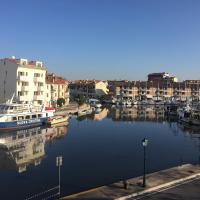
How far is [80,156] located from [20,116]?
26731mm

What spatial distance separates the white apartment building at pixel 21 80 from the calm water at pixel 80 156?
20.9 meters

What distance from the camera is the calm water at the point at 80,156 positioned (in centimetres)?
3012

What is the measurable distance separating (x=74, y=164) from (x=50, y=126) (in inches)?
1301

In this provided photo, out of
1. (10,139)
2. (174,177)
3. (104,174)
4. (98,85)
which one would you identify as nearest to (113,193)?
(174,177)

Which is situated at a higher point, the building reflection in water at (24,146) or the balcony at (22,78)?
the balcony at (22,78)

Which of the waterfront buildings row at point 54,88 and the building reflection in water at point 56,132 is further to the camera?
the waterfront buildings row at point 54,88

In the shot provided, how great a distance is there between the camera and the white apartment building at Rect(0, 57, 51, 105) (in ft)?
272

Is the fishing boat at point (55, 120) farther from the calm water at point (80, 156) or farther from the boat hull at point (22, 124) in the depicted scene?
the calm water at point (80, 156)

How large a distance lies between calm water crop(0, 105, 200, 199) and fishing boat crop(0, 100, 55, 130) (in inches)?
110

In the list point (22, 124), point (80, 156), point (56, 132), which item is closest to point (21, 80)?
point (22, 124)

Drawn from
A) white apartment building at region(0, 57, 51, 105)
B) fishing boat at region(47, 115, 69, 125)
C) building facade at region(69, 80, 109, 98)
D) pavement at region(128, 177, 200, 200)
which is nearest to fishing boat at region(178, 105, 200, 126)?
fishing boat at region(47, 115, 69, 125)

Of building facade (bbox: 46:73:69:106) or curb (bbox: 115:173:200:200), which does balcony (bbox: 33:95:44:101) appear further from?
curb (bbox: 115:173:200:200)

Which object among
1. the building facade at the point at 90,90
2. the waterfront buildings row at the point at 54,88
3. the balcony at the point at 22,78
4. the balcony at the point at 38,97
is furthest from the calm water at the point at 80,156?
the building facade at the point at 90,90

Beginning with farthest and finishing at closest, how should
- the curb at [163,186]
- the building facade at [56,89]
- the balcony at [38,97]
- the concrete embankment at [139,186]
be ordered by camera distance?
1. the building facade at [56,89]
2. the balcony at [38,97]
3. the curb at [163,186]
4. the concrete embankment at [139,186]
